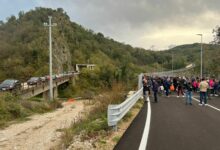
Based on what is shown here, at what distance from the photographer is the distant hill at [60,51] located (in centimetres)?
9819

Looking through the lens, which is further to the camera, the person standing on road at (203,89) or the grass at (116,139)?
the person standing on road at (203,89)

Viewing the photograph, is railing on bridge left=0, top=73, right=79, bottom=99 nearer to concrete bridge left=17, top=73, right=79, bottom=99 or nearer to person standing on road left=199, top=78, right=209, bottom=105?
concrete bridge left=17, top=73, right=79, bottom=99

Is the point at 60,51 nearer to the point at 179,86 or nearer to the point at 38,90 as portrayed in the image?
the point at 38,90

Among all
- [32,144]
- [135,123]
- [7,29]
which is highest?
[7,29]

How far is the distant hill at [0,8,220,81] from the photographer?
98.2 meters

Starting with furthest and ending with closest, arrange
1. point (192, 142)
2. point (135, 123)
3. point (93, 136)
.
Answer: point (135, 123)
point (93, 136)
point (192, 142)

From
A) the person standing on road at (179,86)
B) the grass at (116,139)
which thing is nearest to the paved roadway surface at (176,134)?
the grass at (116,139)

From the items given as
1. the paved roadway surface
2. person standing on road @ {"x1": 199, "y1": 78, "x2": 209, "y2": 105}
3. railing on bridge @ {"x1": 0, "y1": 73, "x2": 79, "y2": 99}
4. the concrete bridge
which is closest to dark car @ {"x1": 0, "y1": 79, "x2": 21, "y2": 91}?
railing on bridge @ {"x1": 0, "y1": 73, "x2": 79, "y2": 99}

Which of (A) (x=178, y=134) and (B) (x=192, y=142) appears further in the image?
(A) (x=178, y=134)

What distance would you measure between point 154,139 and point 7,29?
470 feet

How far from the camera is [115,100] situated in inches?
810

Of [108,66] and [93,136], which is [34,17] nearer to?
[108,66]

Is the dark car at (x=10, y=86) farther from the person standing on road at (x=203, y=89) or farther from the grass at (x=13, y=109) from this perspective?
the person standing on road at (x=203, y=89)

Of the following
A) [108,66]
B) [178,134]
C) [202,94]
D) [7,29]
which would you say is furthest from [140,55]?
[178,134]
